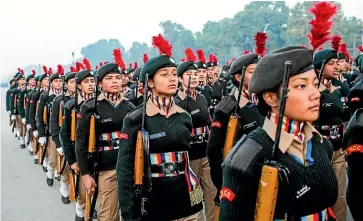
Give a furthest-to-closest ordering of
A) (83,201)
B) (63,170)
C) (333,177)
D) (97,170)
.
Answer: (63,170)
(83,201)
(97,170)
(333,177)

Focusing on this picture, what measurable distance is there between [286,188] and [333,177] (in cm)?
35

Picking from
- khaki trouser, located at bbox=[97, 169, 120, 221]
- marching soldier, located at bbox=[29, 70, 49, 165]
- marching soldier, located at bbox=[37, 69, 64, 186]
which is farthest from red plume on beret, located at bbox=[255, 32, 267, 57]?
marching soldier, located at bbox=[29, 70, 49, 165]

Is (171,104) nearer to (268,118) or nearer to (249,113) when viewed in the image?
(249,113)

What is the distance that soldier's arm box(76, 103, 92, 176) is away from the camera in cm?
514

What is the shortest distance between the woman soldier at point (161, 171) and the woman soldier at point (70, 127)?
8.43ft

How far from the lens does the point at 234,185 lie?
7.32 ft

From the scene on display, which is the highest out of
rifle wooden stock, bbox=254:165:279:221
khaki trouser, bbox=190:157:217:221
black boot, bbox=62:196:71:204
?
rifle wooden stock, bbox=254:165:279:221

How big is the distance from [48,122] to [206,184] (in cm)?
515

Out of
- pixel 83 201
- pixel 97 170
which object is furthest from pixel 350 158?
pixel 83 201

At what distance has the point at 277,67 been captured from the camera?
2.27m

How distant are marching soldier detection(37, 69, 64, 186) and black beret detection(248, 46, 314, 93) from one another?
7.48 m

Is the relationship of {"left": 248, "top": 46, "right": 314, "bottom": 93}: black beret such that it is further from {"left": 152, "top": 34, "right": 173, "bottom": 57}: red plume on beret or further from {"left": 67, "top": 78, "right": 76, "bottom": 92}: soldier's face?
{"left": 67, "top": 78, "right": 76, "bottom": 92}: soldier's face

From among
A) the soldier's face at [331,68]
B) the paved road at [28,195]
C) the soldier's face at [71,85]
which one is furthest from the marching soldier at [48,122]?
the soldier's face at [331,68]

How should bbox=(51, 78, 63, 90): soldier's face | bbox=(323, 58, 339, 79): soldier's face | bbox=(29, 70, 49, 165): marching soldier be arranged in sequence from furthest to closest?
bbox=(29, 70, 49, 165): marching soldier < bbox=(51, 78, 63, 90): soldier's face < bbox=(323, 58, 339, 79): soldier's face
